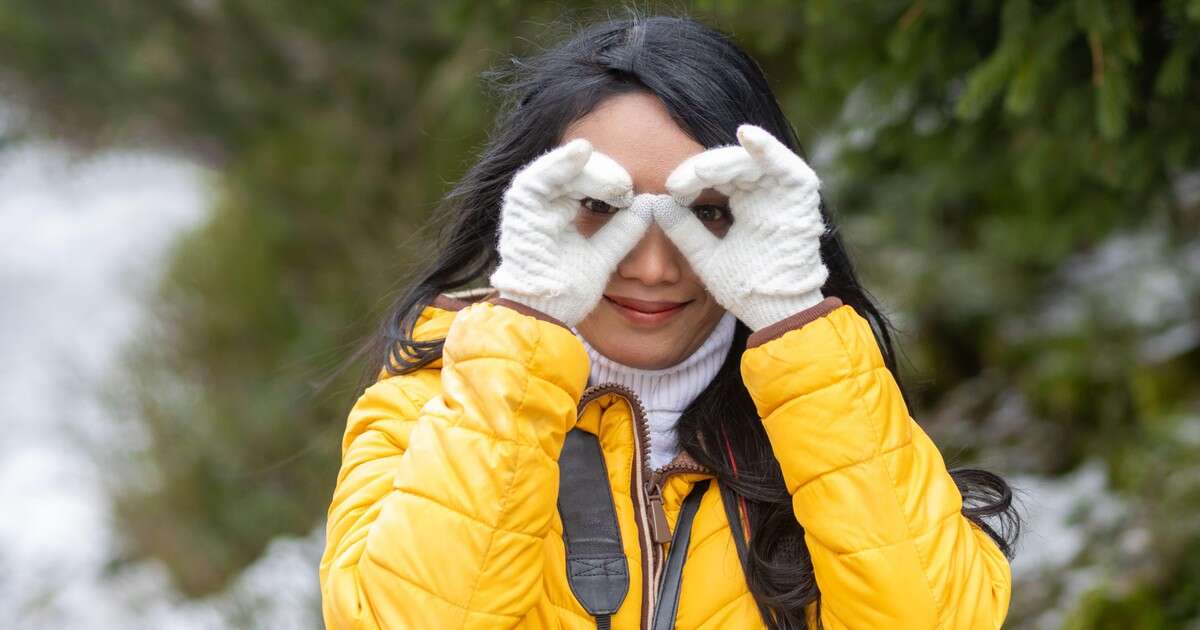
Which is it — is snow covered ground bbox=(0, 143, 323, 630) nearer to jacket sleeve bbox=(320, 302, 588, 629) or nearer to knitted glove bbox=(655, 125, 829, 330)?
jacket sleeve bbox=(320, 302, 588, 629)

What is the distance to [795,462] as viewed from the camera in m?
1.59

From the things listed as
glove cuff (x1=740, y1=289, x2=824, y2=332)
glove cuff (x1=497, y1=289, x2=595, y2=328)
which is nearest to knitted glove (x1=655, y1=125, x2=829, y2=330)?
glove cuff (x1=740, y1=289, x2=824, y2=332)

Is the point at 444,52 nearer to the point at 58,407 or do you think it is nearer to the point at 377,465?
the point at 58,407

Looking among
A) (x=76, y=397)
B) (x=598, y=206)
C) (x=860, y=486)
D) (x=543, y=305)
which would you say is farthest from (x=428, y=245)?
(x=76, y=397)

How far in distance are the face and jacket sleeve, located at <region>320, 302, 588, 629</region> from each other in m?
0.20

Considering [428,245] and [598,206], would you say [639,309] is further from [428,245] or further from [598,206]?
[428,245]

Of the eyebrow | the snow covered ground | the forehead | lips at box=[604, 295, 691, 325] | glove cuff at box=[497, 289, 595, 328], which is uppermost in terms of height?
the forehead

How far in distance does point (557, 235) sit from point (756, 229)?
0.31m

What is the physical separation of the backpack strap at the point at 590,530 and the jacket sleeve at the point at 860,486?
0.28m

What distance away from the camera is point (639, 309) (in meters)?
1.80

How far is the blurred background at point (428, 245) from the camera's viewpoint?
2.74 meters

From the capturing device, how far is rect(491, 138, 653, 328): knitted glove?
1.57 m

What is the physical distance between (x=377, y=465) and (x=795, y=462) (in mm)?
659

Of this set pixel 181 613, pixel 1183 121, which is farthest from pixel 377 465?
pixel 181 613
